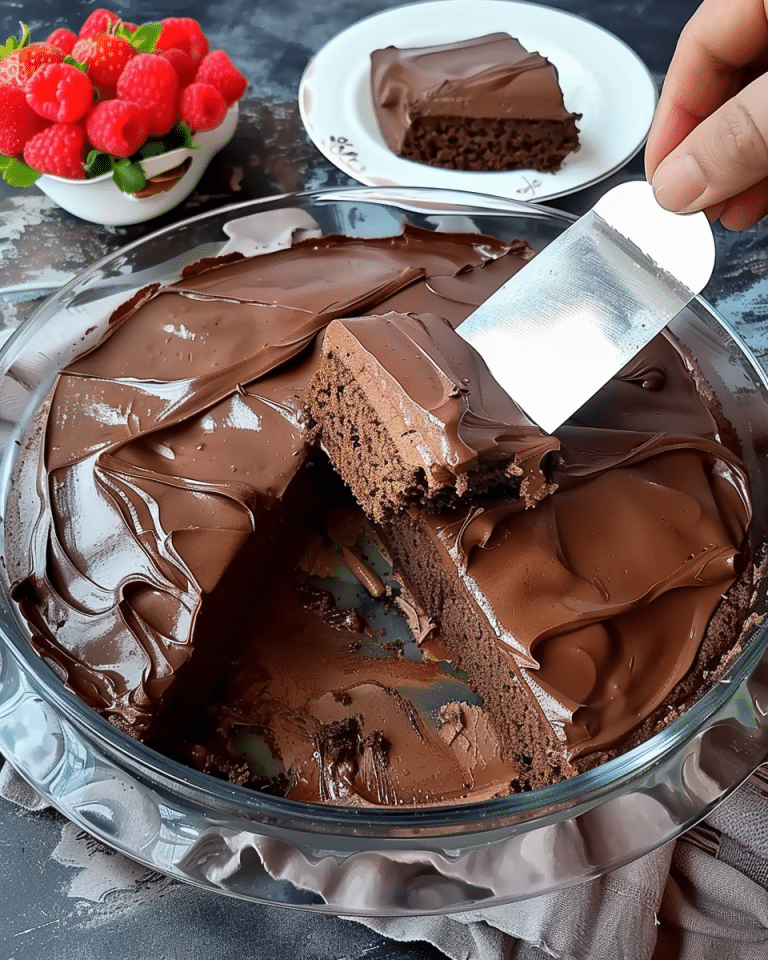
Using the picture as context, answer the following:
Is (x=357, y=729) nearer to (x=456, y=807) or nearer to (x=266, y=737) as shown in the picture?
(x=266, y=737)

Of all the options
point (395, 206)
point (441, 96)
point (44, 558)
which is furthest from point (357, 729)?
point (441, 96)

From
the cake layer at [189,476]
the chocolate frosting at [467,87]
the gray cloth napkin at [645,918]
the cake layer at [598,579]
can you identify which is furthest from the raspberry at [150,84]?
the gray cloth napkin at [645,918]

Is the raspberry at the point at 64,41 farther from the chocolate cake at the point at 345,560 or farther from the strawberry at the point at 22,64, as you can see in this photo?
the chocolate cake at the point at 345,560

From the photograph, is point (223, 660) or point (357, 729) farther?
point (223, 660)

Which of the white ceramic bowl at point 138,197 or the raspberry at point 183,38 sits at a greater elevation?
the raspberry at point 183,38

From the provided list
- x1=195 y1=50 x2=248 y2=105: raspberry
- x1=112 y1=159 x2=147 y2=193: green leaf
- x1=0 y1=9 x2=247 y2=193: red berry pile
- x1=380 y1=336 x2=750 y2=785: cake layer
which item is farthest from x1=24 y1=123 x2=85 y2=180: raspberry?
x1=380 y1=336 x2=750 y2=785: cake layer
